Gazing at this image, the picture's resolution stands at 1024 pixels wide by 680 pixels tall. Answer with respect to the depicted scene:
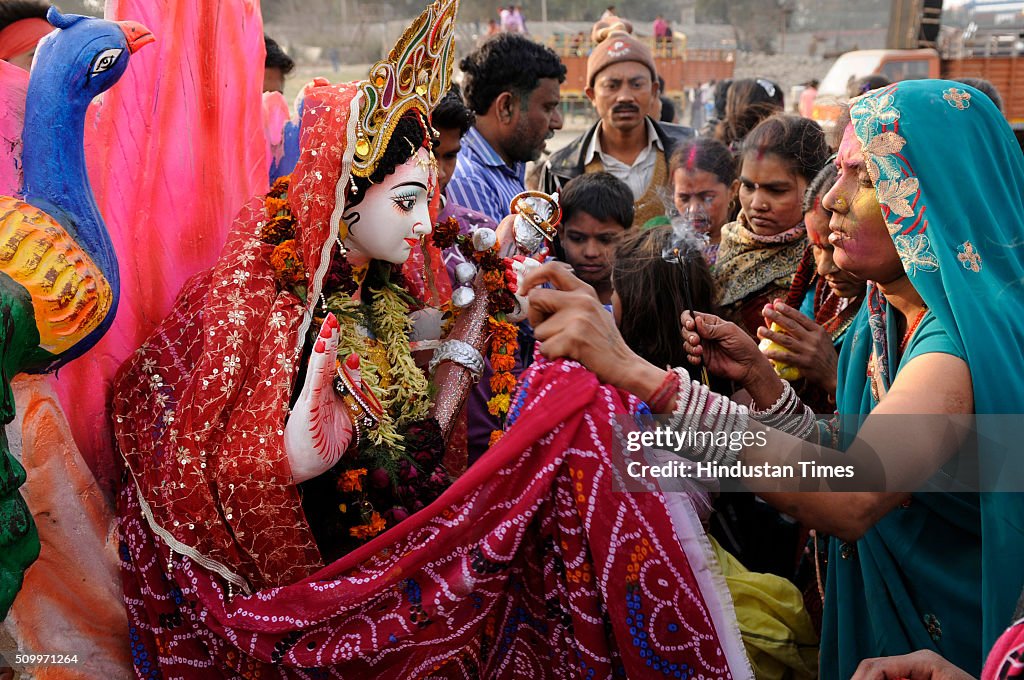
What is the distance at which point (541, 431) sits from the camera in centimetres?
211

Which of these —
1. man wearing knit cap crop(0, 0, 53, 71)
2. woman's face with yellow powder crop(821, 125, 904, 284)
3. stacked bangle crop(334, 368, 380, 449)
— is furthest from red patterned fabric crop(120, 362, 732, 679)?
man wearing knit cap crop(0, 0, 53, 71)

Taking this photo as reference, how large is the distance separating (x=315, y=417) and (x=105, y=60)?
3.45ft

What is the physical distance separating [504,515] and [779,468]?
0.67m

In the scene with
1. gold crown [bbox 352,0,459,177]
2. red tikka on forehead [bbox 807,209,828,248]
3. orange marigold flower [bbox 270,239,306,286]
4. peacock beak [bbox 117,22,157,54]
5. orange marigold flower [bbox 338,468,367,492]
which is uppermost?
peacock beak [bbox 117,22,157,54]

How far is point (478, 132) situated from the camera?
4762 millimetres

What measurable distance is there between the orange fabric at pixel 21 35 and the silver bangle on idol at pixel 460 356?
1.62 metres

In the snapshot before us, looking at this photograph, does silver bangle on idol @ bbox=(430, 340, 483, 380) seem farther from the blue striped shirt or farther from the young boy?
the blue striped shirt

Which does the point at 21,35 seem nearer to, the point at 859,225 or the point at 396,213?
the point at 396,213

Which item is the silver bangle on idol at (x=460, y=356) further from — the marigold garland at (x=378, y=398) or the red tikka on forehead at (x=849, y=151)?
the red tikka on forehead at (x=849, y=151)

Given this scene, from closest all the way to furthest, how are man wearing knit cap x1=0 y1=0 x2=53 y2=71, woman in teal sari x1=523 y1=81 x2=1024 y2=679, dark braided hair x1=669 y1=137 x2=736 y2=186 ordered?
1. woman in teal sari x1=523 y1=81 x2=1024 y2=679
2. man wearing knit cap x1=0 y1=0 x2=53 y2=71
3. dark braided hair x1=669 y1=137 x2=736 y2=186

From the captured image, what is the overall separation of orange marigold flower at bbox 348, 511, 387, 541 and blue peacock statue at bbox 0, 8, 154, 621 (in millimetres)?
770

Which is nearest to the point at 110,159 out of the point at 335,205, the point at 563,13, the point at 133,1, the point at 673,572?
the point at 133,1

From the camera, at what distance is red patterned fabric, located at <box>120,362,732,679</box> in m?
2.07

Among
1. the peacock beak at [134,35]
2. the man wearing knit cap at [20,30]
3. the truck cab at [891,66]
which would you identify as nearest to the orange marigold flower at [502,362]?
the peacock beak at [134,35]
